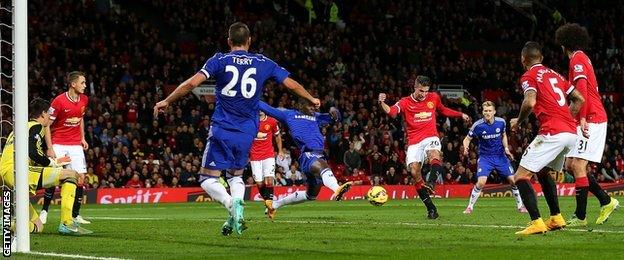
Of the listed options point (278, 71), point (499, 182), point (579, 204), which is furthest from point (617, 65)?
point (278, 71)

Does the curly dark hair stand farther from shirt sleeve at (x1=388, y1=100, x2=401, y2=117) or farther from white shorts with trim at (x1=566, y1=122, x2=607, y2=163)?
shirt sleeve at (x1=388, y1=100, x2=401, y2=117)

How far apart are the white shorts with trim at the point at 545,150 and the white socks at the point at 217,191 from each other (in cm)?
367

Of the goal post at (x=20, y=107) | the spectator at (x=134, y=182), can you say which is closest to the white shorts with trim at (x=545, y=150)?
the goal post at (x=20, y=107)

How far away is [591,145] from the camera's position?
14.8 meters

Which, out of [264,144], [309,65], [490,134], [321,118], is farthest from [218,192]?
[309,65]

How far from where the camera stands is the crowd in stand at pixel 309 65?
31.9m

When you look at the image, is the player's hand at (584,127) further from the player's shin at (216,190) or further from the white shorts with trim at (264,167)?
the white shorts with trim at (264,167)

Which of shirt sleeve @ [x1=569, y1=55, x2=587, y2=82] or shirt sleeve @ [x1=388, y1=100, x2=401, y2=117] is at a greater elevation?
shirt sleeve @ [x1=569, y1=55, x2=587, y2=82]

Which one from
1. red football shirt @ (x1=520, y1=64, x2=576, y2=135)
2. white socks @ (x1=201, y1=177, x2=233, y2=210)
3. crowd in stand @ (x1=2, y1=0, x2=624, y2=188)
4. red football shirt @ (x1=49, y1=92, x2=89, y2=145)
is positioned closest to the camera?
white socks @ (x1=201, y1=177, x2=233, y2=210)

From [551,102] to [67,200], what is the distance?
6.36 m

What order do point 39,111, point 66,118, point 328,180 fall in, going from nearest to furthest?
point 39,111 < point 66,118 < point 328,180

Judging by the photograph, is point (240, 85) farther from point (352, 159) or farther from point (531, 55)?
point (352, 159)

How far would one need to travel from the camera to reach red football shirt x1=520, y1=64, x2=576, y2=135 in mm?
13320

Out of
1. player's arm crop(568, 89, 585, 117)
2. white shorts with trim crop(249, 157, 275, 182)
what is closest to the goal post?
player's arm crop(568, 89, 585, 117)
